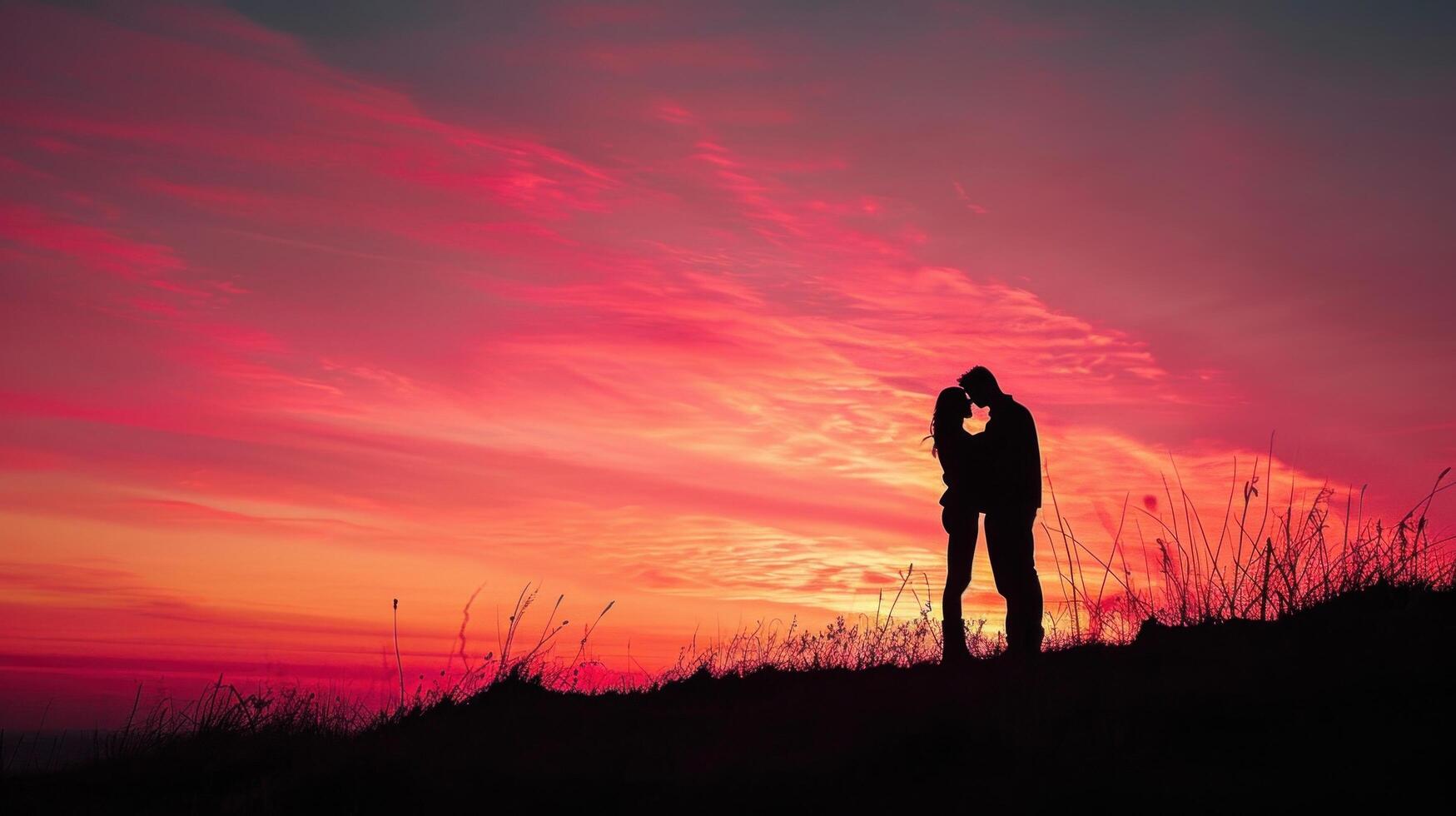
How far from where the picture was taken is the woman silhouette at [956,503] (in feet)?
29.3

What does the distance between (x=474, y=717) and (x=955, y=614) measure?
13.7ft

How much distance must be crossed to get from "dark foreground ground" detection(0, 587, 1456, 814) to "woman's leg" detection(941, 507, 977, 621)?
595 mm

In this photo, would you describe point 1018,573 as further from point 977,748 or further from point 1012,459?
point 977,748

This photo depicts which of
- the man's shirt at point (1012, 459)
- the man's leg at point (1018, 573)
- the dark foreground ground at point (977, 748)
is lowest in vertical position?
the dark foreground ground at point (977, 748)

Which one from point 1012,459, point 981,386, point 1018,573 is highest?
point 981,386

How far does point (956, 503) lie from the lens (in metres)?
9.04

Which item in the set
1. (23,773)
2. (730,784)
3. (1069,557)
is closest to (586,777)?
(730,784)

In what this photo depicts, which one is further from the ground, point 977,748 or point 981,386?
point 981,386

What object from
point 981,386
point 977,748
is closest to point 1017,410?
point 981,386

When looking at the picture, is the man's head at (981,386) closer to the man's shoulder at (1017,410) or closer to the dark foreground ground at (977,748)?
the man's shoulder at (1017,410)

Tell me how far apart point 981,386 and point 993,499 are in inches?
37.4

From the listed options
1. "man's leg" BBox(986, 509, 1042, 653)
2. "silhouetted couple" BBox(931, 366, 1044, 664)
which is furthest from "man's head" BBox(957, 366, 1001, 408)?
"man's leg" BBox(986, 509, 1042, 653)

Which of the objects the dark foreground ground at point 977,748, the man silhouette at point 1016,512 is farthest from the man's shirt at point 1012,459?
the dark foreground ground at point 977,748

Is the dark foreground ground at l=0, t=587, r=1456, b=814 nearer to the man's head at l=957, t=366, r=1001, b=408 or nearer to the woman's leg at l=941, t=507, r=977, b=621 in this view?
the woman's leg at l=941, t=507, r=977, b=621
